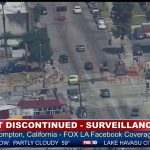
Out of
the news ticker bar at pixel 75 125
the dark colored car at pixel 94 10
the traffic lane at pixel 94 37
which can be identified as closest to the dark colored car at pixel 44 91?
the traffic lane at pixel 94 37

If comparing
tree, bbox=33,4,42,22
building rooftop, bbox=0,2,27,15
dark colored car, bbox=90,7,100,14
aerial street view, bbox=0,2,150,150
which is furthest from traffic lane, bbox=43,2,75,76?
dark colored car, bbox=90,7,100,14

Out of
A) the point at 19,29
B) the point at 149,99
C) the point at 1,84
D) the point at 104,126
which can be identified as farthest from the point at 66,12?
the point at 104,126

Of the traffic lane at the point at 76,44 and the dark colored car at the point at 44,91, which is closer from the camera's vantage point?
the dark colored car at the point at 44,91

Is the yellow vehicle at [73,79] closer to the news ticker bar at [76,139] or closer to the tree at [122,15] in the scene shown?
the tree at [122,15]

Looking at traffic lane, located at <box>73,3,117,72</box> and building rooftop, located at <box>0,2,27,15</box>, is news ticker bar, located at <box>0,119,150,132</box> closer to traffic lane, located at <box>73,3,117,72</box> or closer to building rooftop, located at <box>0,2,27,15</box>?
traffic lane, located at <box>73,3,117,72</box>

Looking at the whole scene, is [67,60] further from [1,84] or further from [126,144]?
[126,144]

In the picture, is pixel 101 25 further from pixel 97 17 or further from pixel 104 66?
pixel 104 66
